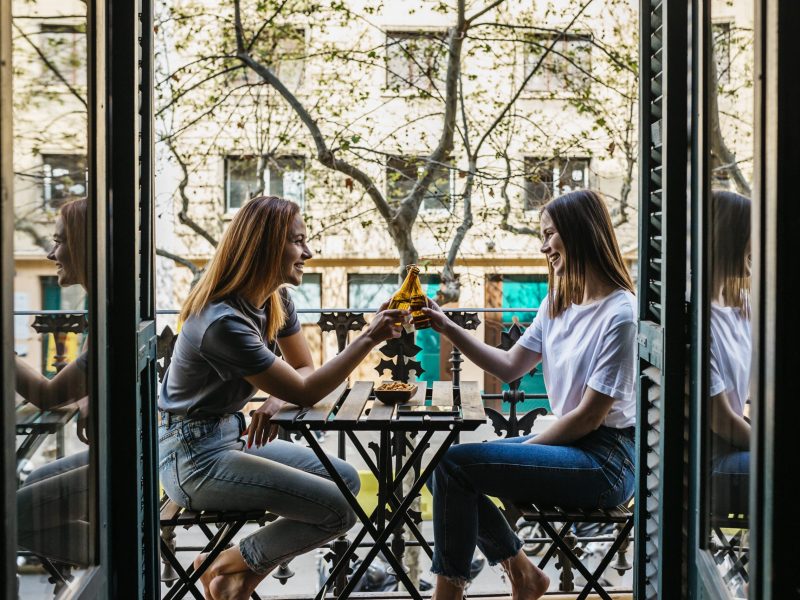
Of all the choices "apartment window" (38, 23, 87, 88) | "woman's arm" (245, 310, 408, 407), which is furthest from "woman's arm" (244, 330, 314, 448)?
"apartment window" (38, 23, 87, 88)

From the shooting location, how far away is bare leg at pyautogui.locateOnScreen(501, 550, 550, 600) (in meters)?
3.04

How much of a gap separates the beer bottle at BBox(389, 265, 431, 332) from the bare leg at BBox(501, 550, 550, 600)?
3.11 ft

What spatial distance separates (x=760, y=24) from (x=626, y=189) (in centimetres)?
1009

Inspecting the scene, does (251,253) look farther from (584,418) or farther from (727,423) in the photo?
(727,423)

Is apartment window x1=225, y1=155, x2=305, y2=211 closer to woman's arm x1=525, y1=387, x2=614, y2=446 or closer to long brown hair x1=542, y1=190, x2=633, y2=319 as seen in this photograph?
long brown hair x1=542, y1=190, x2=633, y2=319

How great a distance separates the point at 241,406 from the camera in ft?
10.1

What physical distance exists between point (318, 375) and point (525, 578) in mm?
1010

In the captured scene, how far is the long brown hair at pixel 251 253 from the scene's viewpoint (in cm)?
315

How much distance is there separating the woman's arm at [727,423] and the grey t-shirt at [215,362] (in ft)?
4.90

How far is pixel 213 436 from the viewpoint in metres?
3.01

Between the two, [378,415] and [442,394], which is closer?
[378,415]

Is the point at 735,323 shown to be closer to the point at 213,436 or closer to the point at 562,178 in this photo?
the point at 213,436

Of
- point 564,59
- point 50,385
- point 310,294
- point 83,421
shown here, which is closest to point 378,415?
point 83,421

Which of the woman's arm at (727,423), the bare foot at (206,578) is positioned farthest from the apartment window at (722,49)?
the bare foot at (206,578)
